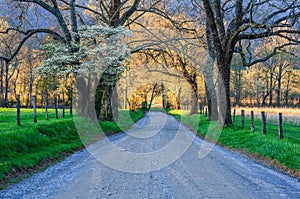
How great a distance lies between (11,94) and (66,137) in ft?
223

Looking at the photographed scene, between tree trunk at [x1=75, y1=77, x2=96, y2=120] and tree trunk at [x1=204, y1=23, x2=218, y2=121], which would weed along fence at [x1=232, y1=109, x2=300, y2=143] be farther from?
tree trunk at [x1=75, y1=77, x2=96, y2=120]

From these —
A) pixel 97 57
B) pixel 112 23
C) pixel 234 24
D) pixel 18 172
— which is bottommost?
pixel 18 172

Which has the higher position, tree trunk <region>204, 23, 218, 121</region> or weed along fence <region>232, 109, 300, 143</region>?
tree trunk <region>204, 23, 218, 121</region>

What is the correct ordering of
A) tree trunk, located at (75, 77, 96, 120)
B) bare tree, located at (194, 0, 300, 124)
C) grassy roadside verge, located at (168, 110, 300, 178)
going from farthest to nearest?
tree trunk, located at (75, 77, 96, 120)
bare tree, located at (194, 0, 300, 124)
grassy roadside verge, located at (168, 110, 300, 178)

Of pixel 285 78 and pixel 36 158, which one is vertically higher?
pixel 285 78

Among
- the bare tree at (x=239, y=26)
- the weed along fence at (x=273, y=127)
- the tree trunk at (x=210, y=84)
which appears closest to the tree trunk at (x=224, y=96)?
the bare tree at (x=239, y=26)

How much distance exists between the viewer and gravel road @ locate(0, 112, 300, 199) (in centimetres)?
581

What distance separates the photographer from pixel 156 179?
691cm

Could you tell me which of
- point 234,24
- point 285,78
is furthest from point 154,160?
point 285,78

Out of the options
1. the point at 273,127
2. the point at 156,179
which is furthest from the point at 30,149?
the point at 273,127

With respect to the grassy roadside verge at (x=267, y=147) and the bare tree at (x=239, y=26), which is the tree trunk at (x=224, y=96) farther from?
the grassy roadside verge at (x=267, y=147)

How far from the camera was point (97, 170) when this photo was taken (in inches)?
312

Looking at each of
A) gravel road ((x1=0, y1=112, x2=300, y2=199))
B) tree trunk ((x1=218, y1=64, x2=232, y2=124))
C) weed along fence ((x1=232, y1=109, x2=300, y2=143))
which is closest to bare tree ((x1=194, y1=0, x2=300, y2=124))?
tree trunk ((x1=218, y1=64, x2=232, y2=124))

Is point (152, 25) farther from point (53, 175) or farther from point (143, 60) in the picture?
point (53, 175)
